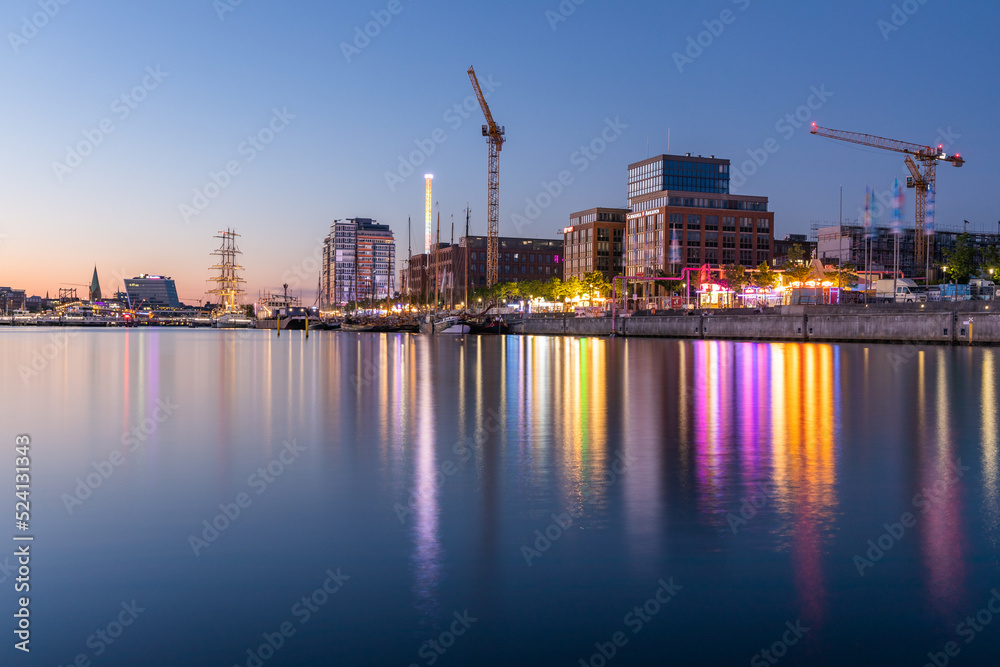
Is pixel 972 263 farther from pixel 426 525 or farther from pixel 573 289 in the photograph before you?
pixel 426 525

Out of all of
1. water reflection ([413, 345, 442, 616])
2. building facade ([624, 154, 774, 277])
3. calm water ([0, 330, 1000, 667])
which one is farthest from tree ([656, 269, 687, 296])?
water reflection ([413, 345, 442, 616])

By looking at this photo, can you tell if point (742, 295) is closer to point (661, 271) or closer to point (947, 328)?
point (661, 271)

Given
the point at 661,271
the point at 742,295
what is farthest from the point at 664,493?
the point at 661,271

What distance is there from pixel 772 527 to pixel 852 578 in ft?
5.93

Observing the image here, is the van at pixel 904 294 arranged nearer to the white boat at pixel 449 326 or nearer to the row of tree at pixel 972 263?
the row of tree at pixel 972 263

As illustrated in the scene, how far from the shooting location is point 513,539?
9.42 metres

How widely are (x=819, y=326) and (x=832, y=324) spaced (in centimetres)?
210

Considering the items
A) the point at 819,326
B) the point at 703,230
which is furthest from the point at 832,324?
the point at 703,230

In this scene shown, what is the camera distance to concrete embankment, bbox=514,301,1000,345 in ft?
233

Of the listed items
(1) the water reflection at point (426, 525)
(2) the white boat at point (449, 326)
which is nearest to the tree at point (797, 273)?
(2) the white boat at point (449, 326)

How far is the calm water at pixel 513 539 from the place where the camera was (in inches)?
266

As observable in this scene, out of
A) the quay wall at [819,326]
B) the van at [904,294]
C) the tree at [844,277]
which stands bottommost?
the quay wall at [819,326]

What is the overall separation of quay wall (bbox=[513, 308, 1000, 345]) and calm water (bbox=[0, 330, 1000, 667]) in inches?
2244

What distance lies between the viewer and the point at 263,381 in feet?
118
